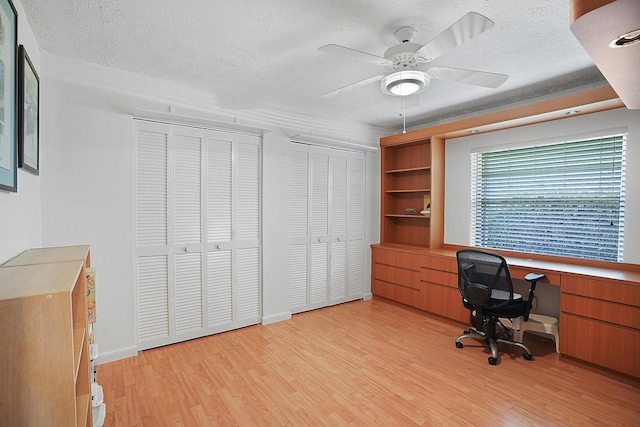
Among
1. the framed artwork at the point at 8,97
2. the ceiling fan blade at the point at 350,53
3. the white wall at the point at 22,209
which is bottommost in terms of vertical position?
the white wall at the point at 22,209

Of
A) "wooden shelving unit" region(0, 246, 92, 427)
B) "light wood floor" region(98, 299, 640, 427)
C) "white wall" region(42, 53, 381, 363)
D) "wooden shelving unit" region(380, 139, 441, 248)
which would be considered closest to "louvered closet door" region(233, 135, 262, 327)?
"light wood floor" region(98, 299, 640, 427)

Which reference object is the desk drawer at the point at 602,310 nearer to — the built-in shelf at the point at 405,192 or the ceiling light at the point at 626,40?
the built-in shelf at the point at 405,192

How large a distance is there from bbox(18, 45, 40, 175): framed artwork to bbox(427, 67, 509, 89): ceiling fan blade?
245 cm

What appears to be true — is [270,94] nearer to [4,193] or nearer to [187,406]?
[4,193]

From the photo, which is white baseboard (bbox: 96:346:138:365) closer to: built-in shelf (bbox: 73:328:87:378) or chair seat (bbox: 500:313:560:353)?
built-in shelf (bbox: 73:328:87:378)

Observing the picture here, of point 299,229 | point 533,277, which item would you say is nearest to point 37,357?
point 299,229

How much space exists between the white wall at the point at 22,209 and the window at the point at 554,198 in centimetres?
447

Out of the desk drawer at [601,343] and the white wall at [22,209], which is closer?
the white wall at [22,209]

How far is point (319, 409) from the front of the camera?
2186 mm

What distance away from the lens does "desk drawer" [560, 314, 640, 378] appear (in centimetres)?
246

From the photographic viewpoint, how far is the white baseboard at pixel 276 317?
3.79 m

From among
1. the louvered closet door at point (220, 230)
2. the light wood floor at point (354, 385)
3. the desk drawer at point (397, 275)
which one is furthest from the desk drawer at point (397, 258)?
the louvered closet door at point (220, 230)

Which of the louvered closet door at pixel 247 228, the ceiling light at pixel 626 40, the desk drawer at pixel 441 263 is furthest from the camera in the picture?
the desk drawer at pixel 441 263

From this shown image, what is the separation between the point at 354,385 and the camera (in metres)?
2.48
